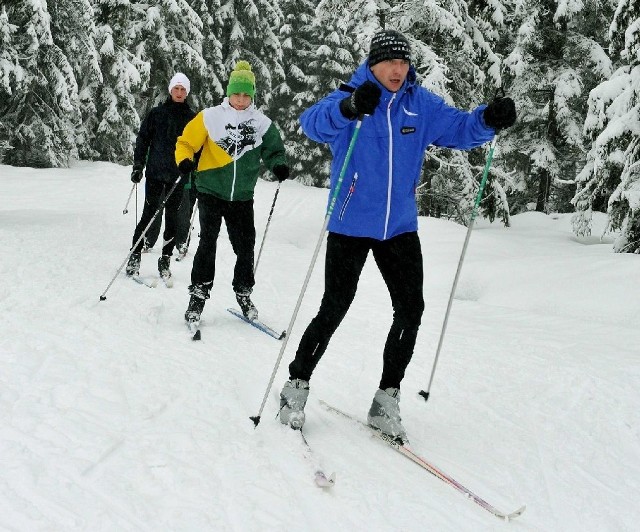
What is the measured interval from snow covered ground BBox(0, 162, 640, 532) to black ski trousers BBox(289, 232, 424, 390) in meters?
0.46

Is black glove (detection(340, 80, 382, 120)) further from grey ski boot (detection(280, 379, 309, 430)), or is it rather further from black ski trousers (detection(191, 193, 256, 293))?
black ski trousers (detection(191, 193, 256, 293))

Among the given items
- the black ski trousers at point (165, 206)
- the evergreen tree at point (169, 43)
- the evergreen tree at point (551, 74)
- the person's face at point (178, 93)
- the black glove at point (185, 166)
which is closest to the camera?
the black glove at point (185, 166)

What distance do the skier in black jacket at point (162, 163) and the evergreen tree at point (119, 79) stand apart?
14.3 metres

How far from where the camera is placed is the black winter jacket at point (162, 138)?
7.41 meters

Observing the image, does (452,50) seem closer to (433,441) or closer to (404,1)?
(404,1)

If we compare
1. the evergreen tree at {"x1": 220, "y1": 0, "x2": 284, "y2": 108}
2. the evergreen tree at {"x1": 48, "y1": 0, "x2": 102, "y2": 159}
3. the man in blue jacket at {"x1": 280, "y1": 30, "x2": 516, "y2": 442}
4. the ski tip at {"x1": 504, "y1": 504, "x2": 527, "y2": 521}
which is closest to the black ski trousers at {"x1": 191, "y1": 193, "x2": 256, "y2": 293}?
the man in blue jacket at {"x1": 280, "y1": 30, "x2": 516, "y2": 442}

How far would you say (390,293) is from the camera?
3.48 m

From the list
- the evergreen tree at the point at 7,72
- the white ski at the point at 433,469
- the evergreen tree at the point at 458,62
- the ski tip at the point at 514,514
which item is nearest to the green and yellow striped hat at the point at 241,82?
the white ski at the point at 433,469

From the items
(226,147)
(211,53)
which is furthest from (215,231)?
(211,53)

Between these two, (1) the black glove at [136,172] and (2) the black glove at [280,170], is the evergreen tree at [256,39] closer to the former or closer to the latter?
(1) the black glove at [136,172]

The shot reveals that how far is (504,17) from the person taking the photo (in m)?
15.5

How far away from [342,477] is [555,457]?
1499 mm

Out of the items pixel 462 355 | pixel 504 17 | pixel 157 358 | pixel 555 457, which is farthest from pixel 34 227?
pixel 504 17

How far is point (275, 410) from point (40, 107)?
19684 mm
